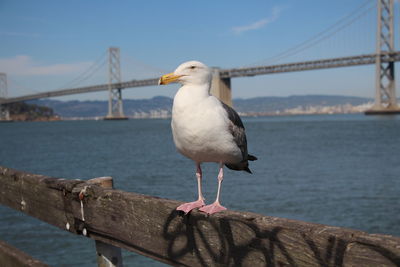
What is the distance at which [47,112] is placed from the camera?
11219cm

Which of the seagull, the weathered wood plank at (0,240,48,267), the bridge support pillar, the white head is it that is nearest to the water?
the weathered wood plank at (0,240,48,267)

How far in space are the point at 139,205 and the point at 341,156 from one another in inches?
624

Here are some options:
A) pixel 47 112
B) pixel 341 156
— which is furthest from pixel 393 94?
pixel 47 112

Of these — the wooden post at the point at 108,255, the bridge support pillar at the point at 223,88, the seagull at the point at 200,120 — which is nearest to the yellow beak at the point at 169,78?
the seagull at the point at 200,120

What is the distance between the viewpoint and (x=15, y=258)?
167 centimetres

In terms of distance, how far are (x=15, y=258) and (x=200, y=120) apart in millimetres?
909

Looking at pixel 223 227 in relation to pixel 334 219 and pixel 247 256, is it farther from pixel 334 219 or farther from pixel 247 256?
pixel 334 219

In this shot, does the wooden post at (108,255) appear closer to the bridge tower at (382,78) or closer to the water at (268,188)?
the water at (268,188)

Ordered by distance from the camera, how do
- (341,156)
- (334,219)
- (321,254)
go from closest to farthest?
(321,254) → (334,219) → (341,156)

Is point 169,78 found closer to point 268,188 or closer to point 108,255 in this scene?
point 108,255

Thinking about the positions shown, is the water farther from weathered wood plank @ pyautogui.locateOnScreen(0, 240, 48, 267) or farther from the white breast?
the white breast

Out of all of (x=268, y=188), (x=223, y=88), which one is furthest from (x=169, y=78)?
(x=223, y=88)

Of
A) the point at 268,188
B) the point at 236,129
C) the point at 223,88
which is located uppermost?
the point at 223,88

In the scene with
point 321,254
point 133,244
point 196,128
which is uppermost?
point 196,128
